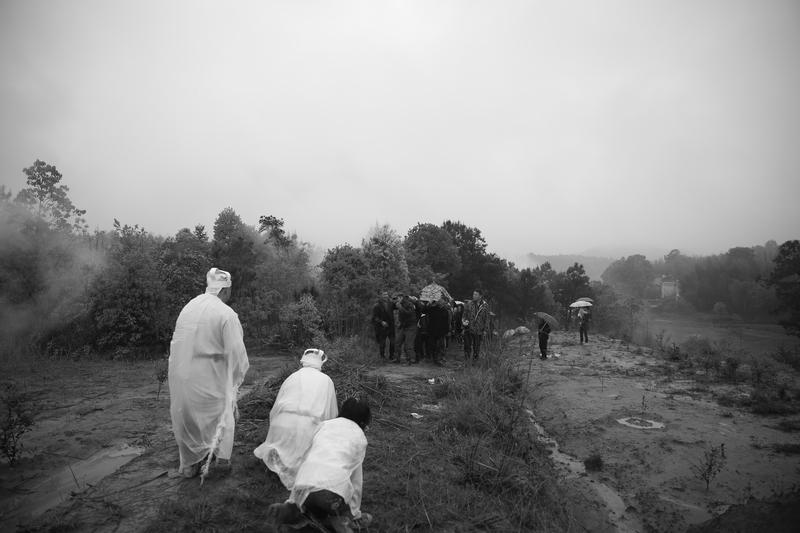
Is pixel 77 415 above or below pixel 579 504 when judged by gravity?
above

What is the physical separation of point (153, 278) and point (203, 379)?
10.2m

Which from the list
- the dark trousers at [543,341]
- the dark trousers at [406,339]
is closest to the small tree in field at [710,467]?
the dark trousers at [543,341]

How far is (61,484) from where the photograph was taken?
4465 millimetres

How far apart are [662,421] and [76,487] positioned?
8480mm

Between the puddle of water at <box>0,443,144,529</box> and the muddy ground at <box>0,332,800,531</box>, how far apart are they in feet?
0.05

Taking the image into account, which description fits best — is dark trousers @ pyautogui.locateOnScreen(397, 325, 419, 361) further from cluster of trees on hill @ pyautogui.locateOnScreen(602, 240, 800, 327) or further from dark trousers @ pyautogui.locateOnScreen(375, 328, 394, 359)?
cluster of trees on hill @ pyautogui.locateOnScreen(602, 240, 800, 327)

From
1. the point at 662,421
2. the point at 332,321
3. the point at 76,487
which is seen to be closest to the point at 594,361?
the point at 662,421

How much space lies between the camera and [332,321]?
14812 millimetres

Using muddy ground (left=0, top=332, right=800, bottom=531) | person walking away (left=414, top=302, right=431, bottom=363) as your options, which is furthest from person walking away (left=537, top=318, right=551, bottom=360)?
person walking away (left=414, top=302, right=431, bottom=363)

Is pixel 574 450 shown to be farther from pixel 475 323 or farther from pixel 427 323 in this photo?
pixel 427 323

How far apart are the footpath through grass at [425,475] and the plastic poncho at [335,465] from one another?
25.7 inches

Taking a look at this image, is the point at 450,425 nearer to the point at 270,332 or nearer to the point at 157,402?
the point at 157,402

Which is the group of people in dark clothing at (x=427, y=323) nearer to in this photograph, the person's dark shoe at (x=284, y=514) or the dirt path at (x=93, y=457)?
the dirt path at (x=93, y=457)

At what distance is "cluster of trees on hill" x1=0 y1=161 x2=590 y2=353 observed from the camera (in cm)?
1232
